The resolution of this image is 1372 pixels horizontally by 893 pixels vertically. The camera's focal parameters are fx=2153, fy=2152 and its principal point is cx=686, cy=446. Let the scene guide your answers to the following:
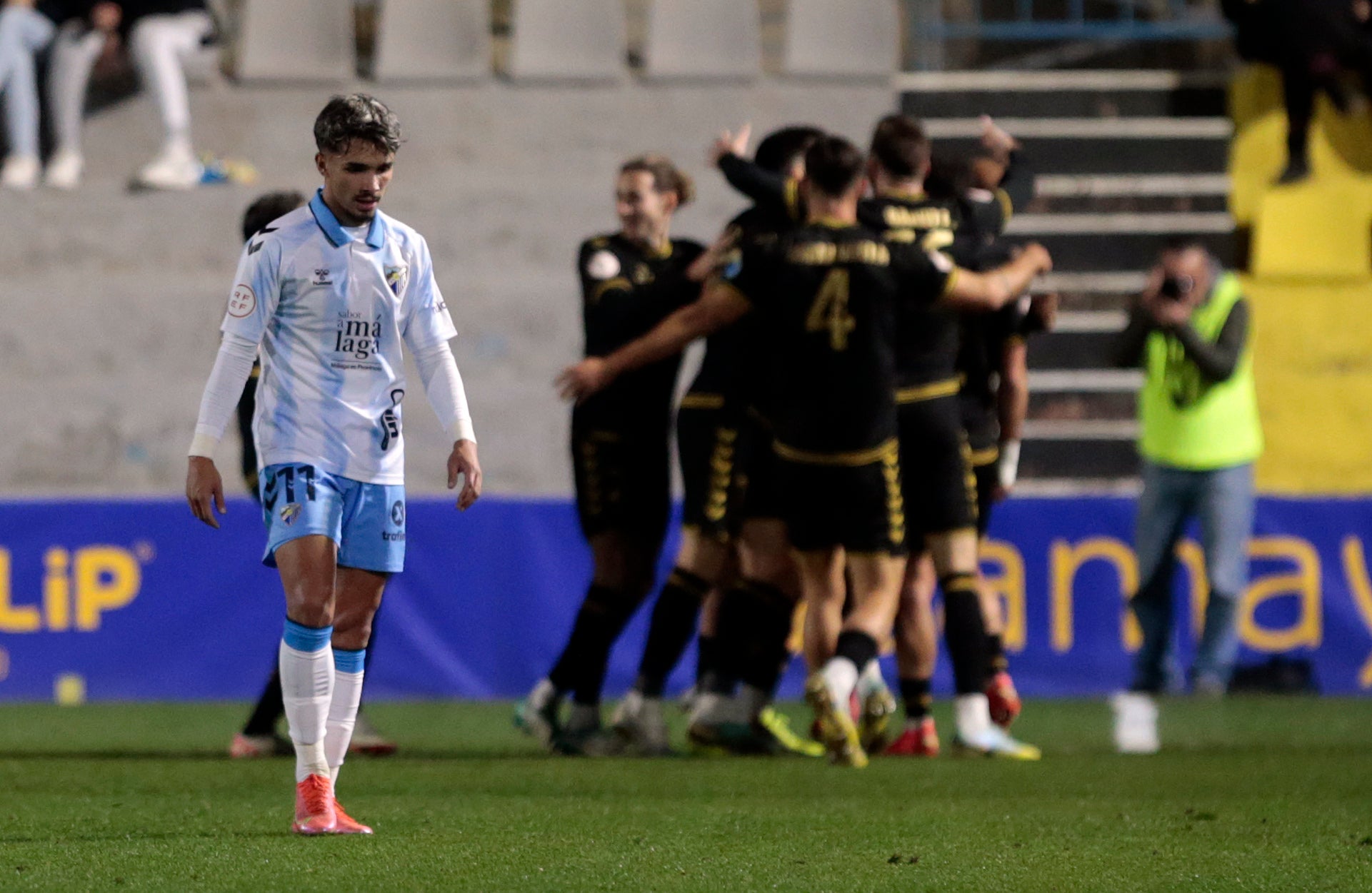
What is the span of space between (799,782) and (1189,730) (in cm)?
282

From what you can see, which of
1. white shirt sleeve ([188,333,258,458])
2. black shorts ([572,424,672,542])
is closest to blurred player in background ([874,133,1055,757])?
black shorts ([572,424,672,542])

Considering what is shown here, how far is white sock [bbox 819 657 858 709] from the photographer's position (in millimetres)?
6531

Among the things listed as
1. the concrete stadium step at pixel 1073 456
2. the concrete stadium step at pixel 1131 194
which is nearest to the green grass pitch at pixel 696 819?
the concrete stadium step at pixel 1073 456

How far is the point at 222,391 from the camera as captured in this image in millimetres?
4848

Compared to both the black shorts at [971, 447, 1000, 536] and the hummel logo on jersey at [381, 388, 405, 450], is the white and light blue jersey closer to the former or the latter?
the hummel logo on jersey at [381, 388, 405, 450]

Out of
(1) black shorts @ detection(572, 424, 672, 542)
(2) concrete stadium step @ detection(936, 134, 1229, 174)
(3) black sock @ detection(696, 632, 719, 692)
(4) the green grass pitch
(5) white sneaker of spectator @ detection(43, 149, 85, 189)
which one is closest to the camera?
(4) the green grass pitch

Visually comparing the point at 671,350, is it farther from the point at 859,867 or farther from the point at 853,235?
the point at 859,867

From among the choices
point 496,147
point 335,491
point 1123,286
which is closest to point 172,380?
point 496,147

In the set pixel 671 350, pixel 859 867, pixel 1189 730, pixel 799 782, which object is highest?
pixel 671 350

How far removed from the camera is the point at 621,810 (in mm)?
5535

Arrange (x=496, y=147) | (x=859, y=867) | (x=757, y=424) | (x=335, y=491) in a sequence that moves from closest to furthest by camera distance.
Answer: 1. (x=859, y=867)
2. (x=335, y=491)
3. (x=757, y=424)
4. (x=496, y=147)

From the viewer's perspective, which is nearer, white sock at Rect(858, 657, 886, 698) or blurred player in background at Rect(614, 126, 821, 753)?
blurred player in background at Rect(614, 126, 821, 753)

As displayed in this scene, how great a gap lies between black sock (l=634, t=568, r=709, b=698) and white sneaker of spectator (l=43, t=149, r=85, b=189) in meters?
7.13

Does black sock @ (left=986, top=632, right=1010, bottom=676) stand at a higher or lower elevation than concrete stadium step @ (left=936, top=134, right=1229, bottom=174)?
lower
